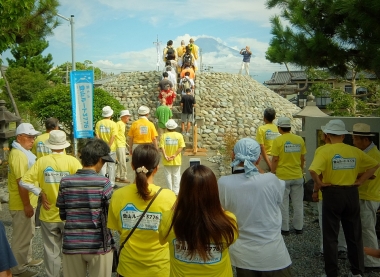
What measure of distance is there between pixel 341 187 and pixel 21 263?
12.4 feet

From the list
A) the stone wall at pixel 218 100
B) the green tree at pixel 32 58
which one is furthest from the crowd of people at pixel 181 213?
the green tree at pixel 32 58

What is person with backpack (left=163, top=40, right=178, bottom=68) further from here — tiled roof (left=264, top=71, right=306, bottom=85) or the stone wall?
tiled roof (left=264, top=71, right=306, bottom=85)

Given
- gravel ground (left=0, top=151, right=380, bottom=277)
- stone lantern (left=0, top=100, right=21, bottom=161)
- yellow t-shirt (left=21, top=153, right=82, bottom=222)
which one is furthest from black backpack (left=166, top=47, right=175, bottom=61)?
yellow t-shirt (left=21, top=153, right=82, bottom=222)

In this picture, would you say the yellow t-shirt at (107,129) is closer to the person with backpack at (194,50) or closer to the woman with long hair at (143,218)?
the woman with long hair at (143,218)

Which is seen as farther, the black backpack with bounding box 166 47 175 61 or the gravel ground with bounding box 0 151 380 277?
the black backpack with bounding box 166 47 175 61

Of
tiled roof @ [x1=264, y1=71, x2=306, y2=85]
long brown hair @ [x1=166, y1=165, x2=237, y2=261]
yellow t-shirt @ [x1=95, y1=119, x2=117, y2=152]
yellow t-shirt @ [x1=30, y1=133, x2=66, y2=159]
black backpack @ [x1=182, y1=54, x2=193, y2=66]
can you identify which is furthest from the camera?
tiled roof @ [x1=264, y1=71, x2=306, y2=85]

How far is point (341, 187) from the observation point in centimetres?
433

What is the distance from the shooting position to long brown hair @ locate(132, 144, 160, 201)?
2.92 m

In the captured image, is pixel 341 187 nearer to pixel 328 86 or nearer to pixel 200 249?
pixel 200 249

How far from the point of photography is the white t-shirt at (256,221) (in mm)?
2992

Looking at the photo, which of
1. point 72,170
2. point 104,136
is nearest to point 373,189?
point 72,170

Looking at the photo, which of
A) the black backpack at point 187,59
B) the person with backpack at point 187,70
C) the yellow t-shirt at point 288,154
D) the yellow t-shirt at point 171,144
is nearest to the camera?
the yellow t-shirt at point 288,154

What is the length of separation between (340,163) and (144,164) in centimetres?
239

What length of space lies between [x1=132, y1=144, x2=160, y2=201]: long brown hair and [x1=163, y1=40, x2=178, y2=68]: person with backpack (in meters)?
17.1
